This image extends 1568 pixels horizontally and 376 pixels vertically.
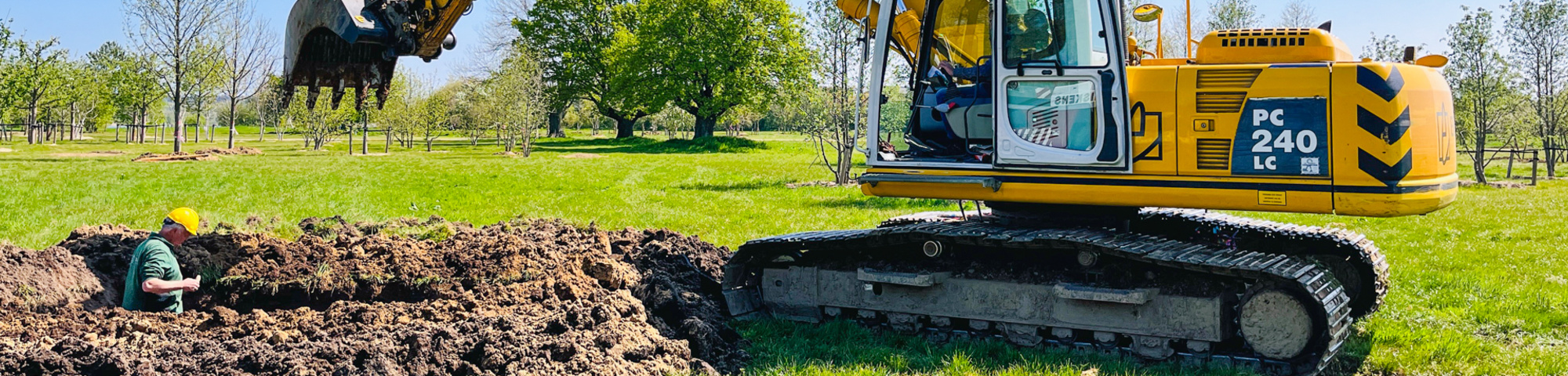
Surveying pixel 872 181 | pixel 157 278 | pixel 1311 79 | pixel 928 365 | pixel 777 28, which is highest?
pixel 777 28

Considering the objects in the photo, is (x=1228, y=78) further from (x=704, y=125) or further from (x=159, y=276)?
(x=704, y=125)

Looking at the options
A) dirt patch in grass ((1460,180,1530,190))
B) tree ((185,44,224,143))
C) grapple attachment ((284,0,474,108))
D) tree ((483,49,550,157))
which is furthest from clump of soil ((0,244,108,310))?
tree ((185,44,224,143))

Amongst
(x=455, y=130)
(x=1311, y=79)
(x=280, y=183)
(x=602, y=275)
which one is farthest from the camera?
(x=455, y=130)

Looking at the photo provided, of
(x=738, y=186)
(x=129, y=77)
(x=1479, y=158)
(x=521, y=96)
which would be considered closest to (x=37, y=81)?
(x=129, y=77)

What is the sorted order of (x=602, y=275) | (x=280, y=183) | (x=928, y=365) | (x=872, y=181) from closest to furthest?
(x=928, y=365), (x=872, y=181), (x=602, y=275), (x=280, y=183)

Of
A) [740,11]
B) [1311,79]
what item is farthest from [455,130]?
[1311,79]

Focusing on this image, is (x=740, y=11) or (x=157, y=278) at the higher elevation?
(x=740, y=11)

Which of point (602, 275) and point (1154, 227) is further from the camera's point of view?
point (1154, 227)

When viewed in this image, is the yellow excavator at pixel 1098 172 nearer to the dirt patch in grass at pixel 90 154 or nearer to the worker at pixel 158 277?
the worker at pixel 158 277

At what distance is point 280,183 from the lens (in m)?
19.6

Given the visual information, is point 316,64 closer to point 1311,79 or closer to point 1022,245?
point 1022,245

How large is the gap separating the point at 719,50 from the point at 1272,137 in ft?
140

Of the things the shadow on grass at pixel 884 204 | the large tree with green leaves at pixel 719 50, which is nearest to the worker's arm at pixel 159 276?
the shadow on grass at pixel 884 204

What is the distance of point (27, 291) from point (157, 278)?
3.47 ft
